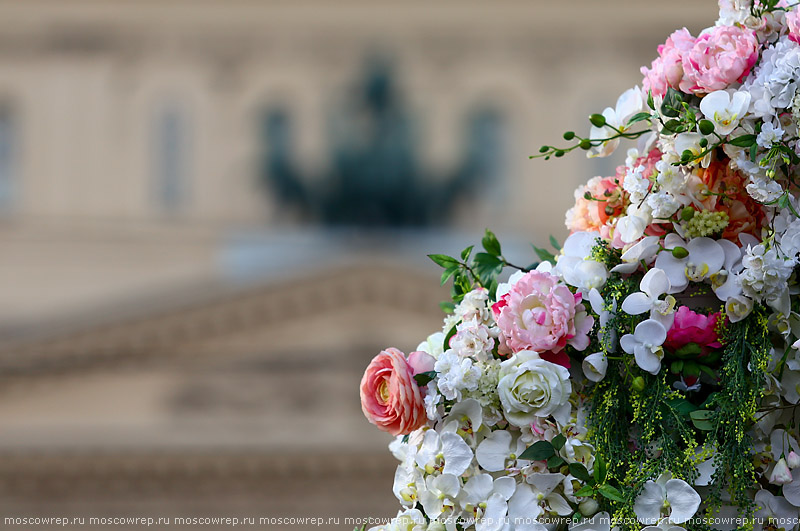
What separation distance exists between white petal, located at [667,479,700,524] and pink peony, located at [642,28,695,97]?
550mm

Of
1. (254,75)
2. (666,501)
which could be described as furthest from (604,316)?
(254,75)

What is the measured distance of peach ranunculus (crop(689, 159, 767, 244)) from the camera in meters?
1.76

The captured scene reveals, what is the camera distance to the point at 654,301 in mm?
1730

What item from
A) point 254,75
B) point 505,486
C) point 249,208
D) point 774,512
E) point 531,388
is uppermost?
point 254,75

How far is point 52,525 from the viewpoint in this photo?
20.2 meters

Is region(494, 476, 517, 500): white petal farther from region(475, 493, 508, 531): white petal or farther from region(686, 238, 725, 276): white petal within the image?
region(686, 238, 725, 276): white petal

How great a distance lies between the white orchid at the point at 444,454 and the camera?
1.78 m

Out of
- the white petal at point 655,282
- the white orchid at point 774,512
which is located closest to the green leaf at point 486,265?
the white petal at point 655,282

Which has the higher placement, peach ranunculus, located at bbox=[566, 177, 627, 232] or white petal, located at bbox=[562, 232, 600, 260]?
peach ranunculus, located at bbox=[566, 177, 627, 232]

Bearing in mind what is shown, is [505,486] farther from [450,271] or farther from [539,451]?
[450,271]

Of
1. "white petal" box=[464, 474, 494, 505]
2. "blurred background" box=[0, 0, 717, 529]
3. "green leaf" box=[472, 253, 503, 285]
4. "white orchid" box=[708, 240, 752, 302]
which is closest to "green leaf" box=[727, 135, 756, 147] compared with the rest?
"white orchid" box=[708, 240, 752, 302]

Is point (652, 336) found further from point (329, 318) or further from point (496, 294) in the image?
point (329, 318)

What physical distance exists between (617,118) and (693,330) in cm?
37

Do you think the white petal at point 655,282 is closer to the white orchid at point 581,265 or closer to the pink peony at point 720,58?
the white orchid at point 581,265
